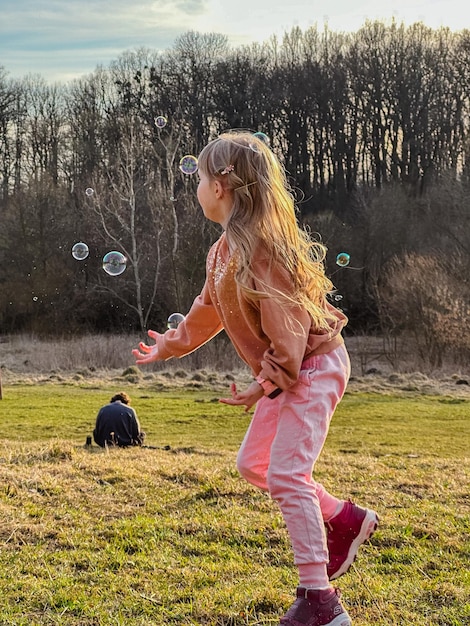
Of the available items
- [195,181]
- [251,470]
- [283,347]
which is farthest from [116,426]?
[195,181]

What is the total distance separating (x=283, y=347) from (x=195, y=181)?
26.9 meters

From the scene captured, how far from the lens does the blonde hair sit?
9.42 feet

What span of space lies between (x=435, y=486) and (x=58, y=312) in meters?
Result: 25.6

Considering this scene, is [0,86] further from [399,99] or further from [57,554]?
[57,554]

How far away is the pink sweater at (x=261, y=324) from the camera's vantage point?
2777mm

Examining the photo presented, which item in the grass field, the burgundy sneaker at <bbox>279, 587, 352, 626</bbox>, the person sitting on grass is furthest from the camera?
Answer: the person sitting on grass

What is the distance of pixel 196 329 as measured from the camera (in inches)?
131

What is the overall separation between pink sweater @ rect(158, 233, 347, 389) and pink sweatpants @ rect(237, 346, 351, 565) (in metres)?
0.08

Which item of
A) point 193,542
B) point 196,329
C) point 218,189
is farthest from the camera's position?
point 193,542

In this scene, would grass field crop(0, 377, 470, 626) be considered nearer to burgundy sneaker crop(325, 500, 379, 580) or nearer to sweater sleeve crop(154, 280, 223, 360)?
burgundy sneaker crop(325, 500, 379, 580)

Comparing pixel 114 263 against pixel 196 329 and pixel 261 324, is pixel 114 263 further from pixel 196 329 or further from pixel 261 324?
pixel 261 324

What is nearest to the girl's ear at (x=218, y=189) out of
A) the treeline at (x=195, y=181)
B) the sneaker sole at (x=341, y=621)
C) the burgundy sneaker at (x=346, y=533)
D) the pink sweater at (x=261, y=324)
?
the pink sweater at (x=261, y=324)

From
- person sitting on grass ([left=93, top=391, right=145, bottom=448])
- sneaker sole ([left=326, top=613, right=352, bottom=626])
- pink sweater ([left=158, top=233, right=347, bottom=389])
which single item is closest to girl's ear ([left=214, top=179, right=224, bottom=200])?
pink sweater ([left=158, top=233, right=347, bottom=389])

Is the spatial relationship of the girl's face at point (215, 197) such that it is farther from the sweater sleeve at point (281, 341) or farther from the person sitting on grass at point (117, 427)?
the person sitting on grass at point (117, 427)
